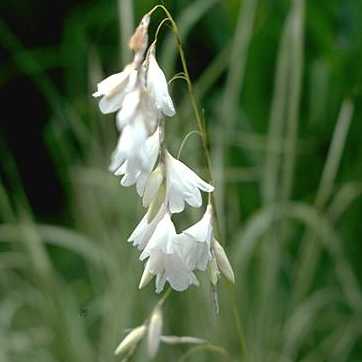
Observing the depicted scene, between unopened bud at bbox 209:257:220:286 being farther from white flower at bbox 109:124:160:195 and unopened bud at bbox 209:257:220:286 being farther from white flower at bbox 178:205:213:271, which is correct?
white flower at bbox 109:124:160:195

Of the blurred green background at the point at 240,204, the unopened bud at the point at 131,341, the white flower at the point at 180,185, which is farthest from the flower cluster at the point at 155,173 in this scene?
the blurred green background at the point at 240,204

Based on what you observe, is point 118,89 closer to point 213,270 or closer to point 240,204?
point 213,270

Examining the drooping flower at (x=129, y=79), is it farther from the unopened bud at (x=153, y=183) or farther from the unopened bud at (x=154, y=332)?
the unopened bud at (x=154, y=332)

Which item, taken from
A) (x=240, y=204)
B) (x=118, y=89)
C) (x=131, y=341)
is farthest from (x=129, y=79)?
(x=240, y=204)

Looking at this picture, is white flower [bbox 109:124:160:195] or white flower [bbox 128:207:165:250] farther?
white flower [bbox 128:207:165:250]

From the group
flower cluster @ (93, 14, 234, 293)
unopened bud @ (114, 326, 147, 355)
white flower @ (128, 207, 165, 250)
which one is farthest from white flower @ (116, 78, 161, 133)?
unopened bud @ (114, 326, 147, 355)

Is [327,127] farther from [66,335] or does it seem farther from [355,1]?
[66,335]

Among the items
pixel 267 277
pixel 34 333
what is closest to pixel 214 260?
pixel 267 277
